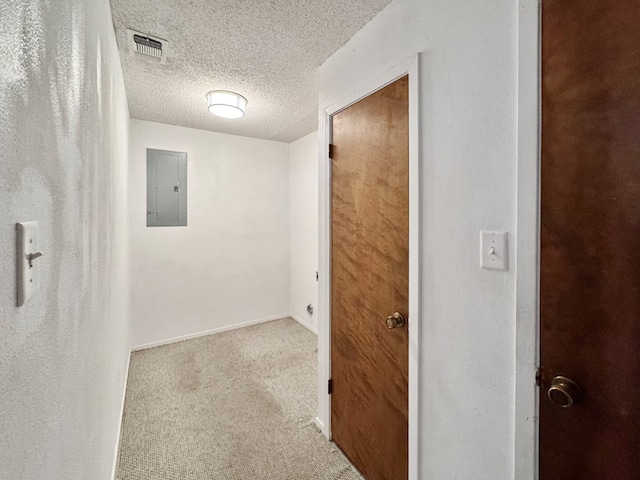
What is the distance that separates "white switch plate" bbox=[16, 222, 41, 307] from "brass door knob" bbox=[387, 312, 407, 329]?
123 cm

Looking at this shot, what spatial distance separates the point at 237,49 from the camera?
176cm

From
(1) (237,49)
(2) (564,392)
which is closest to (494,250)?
(2) (564,392)

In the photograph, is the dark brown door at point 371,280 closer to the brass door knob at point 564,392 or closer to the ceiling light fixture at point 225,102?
the brass door knob at point 564,392

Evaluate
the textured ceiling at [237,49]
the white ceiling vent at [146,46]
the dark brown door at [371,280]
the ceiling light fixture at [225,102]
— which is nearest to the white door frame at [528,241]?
the dark brown door at [371,280]

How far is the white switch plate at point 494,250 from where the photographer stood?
0.94m

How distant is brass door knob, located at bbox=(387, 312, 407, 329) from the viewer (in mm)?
1326

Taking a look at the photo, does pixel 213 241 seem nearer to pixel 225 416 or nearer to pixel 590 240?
pixel 225 416

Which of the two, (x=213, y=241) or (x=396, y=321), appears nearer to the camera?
(x=396, y=321)

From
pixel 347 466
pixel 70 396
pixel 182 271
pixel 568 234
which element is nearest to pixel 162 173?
pixel 182 271

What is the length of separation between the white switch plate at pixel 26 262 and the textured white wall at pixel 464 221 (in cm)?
119

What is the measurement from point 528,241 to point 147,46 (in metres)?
2.20

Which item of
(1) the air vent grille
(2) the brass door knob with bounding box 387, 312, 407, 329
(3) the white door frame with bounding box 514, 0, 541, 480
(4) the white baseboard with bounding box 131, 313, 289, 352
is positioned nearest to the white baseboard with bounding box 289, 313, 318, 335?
(4) the white baseboard with bounding box 131, 313, 289, 352

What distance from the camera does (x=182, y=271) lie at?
10.9 feet

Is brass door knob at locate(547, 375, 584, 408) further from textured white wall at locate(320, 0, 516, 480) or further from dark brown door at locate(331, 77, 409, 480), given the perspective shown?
dark brown door at locate(331, 77, 409, 480)
